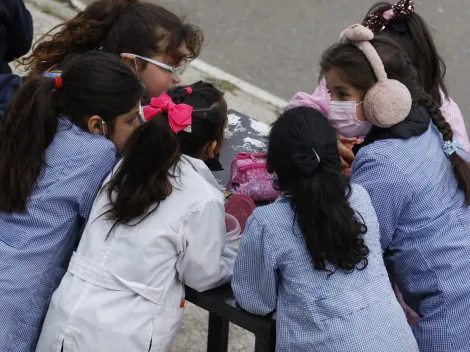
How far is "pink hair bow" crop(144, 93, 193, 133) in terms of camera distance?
226cm

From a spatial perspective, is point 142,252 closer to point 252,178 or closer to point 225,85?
point 252,178

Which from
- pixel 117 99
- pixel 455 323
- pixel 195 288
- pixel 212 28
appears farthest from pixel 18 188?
pixel 212 28

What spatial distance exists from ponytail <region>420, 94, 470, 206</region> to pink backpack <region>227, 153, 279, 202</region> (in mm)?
574

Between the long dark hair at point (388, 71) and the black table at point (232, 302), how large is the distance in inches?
22.1

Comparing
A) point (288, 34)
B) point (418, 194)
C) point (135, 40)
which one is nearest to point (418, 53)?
point (418, 194)

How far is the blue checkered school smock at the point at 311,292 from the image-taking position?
79.2 inches

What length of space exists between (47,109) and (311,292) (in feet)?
3.21

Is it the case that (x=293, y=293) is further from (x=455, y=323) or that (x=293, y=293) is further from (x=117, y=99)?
(x=117, y=99)

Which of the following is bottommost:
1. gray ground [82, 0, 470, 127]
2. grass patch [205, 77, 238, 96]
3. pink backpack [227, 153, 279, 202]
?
grass patch [205, 77, 238, 96]

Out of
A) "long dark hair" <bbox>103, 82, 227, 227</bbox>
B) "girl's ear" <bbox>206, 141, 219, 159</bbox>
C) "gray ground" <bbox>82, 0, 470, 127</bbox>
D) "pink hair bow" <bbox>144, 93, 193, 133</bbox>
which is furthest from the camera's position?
"gray ground" <bbox>82, 0, 470, 127</bbox>

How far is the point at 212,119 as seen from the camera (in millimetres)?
2426

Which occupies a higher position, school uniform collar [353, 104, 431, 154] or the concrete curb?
school uniform collar [353, 104, 431, 154]

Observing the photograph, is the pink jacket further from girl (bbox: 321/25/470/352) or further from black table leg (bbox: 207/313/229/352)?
black table leg (bbox: 207/313/229/352)

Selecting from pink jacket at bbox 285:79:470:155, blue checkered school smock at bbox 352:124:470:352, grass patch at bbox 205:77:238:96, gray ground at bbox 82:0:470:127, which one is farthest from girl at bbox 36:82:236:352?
gray ground at bbox 82:0:470:127
